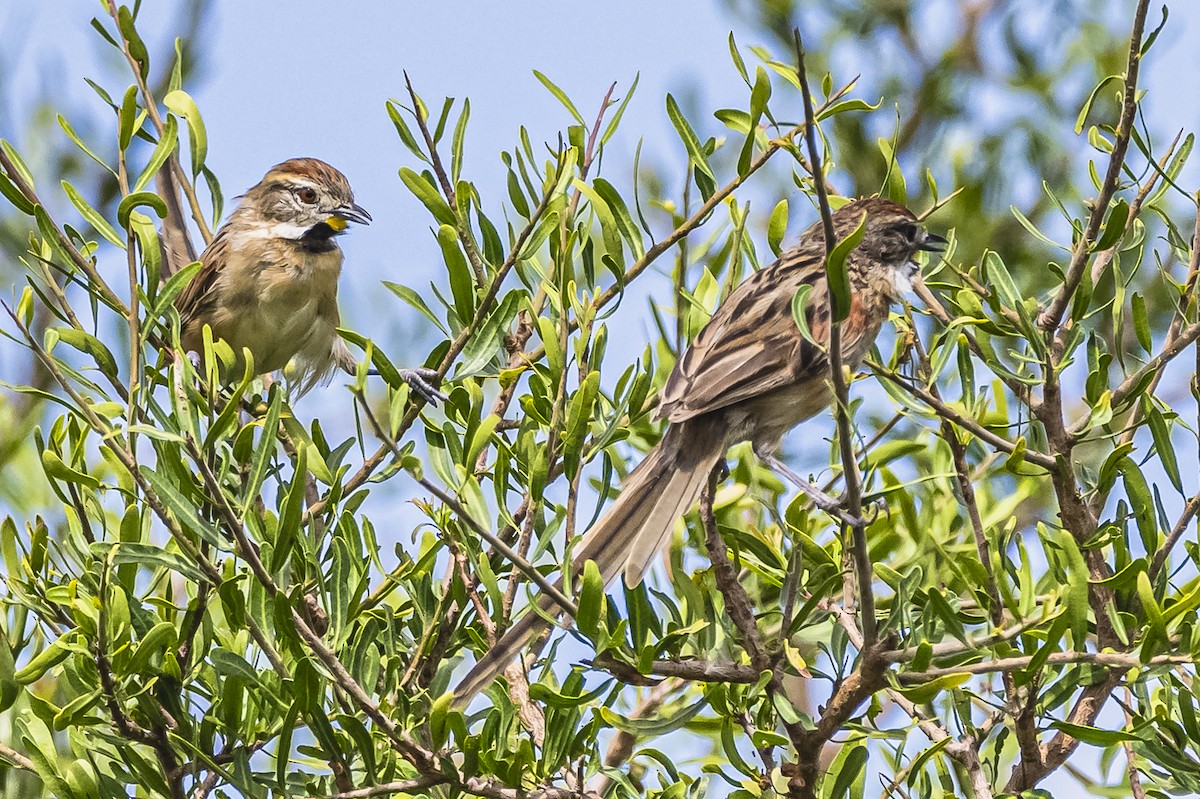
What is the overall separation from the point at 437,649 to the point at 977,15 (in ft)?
14.0

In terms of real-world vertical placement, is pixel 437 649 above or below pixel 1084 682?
below

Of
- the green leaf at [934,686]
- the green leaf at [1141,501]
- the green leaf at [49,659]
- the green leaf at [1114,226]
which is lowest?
the green leaf at [49,659]

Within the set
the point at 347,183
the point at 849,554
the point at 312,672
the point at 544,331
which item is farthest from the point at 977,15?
the point at 312,672

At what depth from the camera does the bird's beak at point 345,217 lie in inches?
222

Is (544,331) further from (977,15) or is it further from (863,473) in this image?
(977,15)

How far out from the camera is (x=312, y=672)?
243 cm

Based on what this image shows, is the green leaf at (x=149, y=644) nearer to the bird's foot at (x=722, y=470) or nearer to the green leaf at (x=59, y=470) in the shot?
the green leaf at (x=59, y=470)

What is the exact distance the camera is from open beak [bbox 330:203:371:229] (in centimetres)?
563

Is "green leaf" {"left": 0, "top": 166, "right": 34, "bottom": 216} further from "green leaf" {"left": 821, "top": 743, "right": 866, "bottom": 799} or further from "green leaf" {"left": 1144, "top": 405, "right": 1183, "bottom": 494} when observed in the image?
"green leaf" {"left": 1144, "top": 405, "right": 1183, "bottom": 494}

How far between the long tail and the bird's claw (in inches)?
19.2

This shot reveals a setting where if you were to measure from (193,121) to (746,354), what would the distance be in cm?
174

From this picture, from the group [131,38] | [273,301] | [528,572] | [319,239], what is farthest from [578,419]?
[319,239]

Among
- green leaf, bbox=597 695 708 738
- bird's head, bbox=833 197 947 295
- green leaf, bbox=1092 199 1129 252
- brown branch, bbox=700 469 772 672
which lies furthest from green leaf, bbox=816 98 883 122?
bird's head, bbox=833 197 947 295

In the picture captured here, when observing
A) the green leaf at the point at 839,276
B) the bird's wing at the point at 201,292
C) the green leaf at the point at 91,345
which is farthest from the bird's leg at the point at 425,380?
the bird's wing at the point at 201,292
